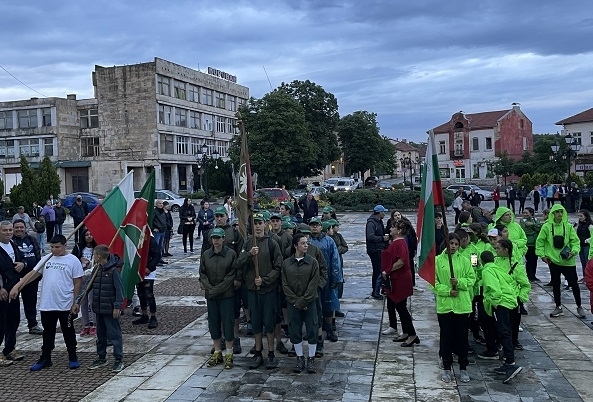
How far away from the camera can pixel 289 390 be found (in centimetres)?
688

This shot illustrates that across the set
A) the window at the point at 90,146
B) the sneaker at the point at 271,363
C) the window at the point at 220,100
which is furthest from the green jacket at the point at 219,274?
the window at the point at 220,100

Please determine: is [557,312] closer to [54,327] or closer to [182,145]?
[54,327]

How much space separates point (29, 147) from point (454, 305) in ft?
201

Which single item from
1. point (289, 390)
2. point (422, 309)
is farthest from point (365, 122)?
point (289, 390)

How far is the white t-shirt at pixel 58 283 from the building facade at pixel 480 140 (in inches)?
2537

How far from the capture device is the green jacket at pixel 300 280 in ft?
24.3

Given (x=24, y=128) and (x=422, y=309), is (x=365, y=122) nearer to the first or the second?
(x=24, y=128)

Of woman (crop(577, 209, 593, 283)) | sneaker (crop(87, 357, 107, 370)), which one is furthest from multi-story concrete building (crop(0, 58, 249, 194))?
sneaker (crop(87, 357, 107, 370))

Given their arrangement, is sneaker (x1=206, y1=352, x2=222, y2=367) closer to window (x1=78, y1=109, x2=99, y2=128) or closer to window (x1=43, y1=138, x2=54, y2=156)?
window (x1=78, y1=109, x2=99, y2=128)

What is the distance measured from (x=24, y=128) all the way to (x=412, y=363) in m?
61.1

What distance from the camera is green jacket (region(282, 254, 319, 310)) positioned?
7406 mm

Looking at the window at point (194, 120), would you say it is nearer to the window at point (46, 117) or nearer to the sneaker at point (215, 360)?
the window at point (46, 117)

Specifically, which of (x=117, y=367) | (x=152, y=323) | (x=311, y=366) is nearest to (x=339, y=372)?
(x=311, y=366)

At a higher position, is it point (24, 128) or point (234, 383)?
point (24, 128)
